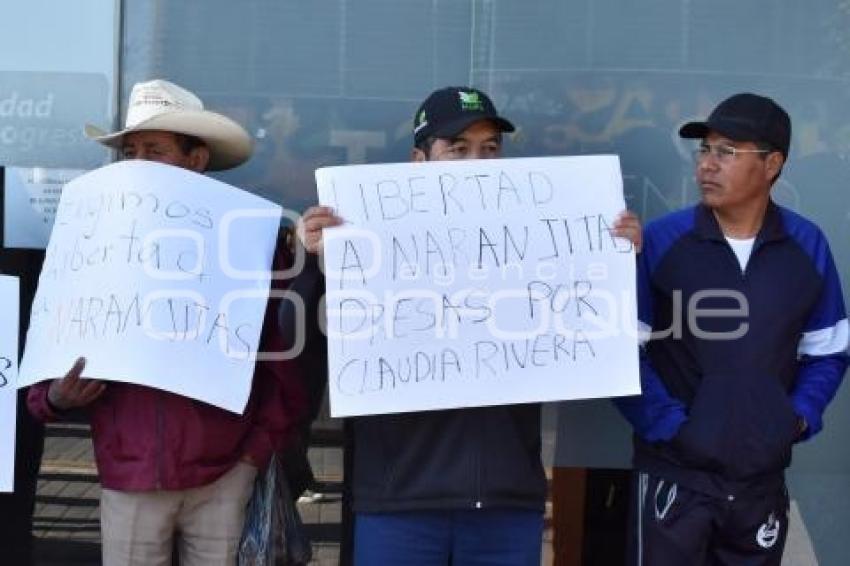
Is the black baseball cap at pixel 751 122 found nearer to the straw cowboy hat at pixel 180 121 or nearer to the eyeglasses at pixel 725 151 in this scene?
the eyeglasses at pixel 725 151

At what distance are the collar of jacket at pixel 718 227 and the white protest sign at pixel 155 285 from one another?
3.67 ft

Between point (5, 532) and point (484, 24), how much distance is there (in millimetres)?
2175

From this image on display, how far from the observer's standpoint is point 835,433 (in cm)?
395

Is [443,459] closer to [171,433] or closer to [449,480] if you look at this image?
[449,480]

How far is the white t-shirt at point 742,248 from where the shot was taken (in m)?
3.06

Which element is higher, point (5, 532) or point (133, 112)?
point (133, 112)

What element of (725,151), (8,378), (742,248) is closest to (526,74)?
(725,151)

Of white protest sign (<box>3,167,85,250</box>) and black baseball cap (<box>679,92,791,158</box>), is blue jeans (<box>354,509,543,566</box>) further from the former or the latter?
white protest sign (<box>3,167,85,250</box>)

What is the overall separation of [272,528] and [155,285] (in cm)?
69

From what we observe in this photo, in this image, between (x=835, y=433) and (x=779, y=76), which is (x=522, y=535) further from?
(x=779, y=76)

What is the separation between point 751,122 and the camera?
10.0 feet

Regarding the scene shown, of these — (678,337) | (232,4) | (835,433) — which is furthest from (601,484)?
(232,4)

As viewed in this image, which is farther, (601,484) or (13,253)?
(601,484)

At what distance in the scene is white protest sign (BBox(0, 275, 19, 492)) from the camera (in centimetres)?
312
